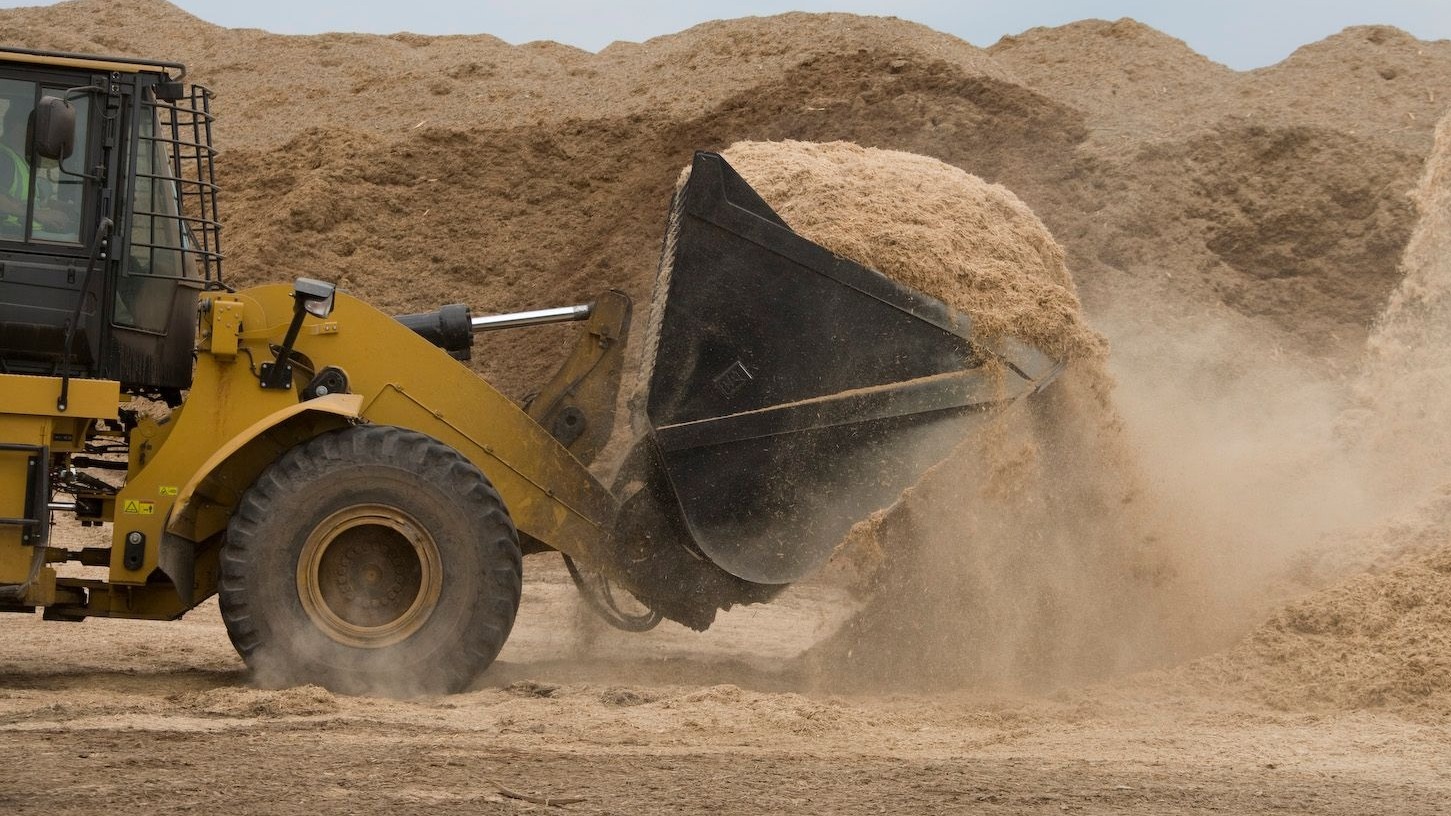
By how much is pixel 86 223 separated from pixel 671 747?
3.33m

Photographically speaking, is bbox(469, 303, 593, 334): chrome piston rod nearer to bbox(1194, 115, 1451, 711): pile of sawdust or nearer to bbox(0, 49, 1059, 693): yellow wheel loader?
bbox(0, 49, 1059, 693): yellow wheel loader

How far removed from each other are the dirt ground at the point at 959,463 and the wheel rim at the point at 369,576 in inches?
15.7

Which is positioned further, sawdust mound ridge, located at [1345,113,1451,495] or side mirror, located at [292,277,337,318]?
sawdust mound ridge, located at [1345,113,1451,495]

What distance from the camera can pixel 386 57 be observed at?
67.1 ft

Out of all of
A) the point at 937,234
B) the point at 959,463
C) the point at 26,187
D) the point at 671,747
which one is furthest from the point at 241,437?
the point at 937,234

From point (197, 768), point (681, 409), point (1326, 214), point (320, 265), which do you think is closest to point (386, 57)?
point (320, 265)

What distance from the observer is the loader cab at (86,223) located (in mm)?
6359

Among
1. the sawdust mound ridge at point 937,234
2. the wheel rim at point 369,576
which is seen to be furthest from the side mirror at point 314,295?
the sawdust mound ridge at point 937,234

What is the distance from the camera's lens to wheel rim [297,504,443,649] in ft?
21.2

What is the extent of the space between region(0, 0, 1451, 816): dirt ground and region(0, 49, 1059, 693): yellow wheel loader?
0.39 m

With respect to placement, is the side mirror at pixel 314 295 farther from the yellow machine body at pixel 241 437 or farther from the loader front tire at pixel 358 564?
the loader front tire at pixel 358 564

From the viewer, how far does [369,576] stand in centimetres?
664

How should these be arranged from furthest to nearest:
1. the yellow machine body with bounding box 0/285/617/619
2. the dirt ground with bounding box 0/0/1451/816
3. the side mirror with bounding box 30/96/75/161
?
the yellow machine body with bounding box 0/285/617/619, the side mirror with bounding box 30/96/75/161, the dirt ground with bounding box 0/0/1451/816

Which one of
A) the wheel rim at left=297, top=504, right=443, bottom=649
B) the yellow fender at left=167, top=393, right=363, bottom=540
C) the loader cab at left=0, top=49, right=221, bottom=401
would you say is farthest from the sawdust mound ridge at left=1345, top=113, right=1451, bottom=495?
the loader cab at left=0, top=49, right=221, bottom=401
